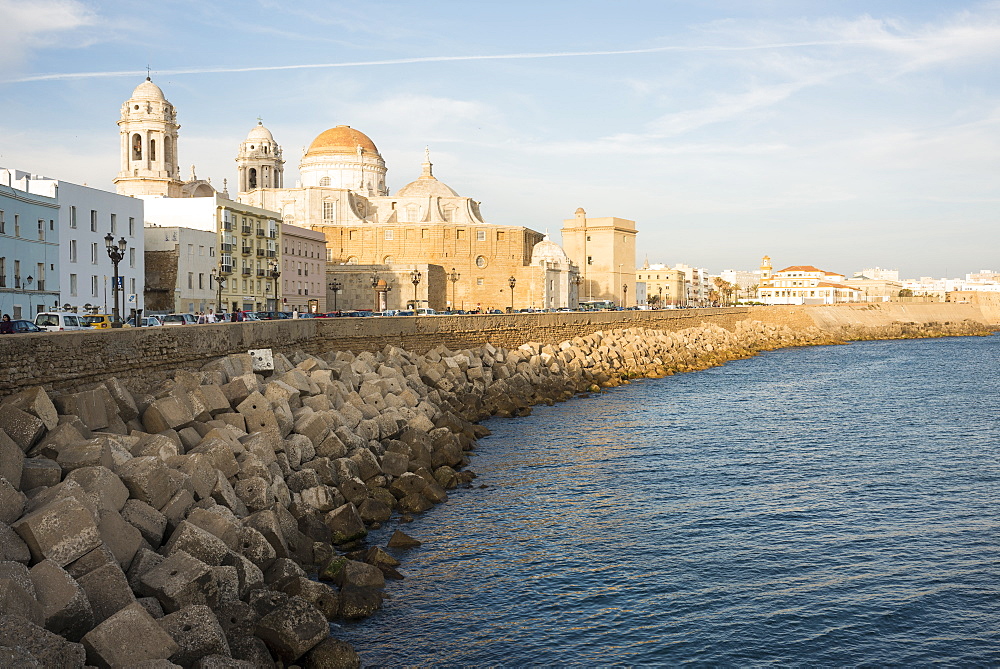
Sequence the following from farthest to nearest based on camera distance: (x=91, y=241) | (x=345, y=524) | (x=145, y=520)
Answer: (x=91, y=241)
(x=345, y=524)
(x=145, y=520)

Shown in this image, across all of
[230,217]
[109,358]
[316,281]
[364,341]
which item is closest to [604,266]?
[316,281]

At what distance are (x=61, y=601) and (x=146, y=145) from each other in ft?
190

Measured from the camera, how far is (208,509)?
11227 mm

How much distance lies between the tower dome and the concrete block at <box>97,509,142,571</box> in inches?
2965

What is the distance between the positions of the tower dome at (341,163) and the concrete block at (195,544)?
74948mm

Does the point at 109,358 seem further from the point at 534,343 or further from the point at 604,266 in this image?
the point at 604,266

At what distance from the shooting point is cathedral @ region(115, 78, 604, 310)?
60250 mm

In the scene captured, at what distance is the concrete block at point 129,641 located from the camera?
25.3 feet

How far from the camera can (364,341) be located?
96.2 ft

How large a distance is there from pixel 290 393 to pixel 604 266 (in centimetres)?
8196

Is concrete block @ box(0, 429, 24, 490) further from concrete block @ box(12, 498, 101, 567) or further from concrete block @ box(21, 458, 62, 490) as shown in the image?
concrete block @ box(12, 498, 101, 567)

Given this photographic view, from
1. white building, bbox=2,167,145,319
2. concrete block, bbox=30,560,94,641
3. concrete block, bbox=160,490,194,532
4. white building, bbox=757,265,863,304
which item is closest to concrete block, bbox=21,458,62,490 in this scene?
concrete block, bbox=160,490,194,532

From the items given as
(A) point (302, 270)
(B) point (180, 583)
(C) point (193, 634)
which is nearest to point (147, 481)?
(B) point (180, 583)

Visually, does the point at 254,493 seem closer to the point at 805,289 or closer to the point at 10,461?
the point at 10,461
